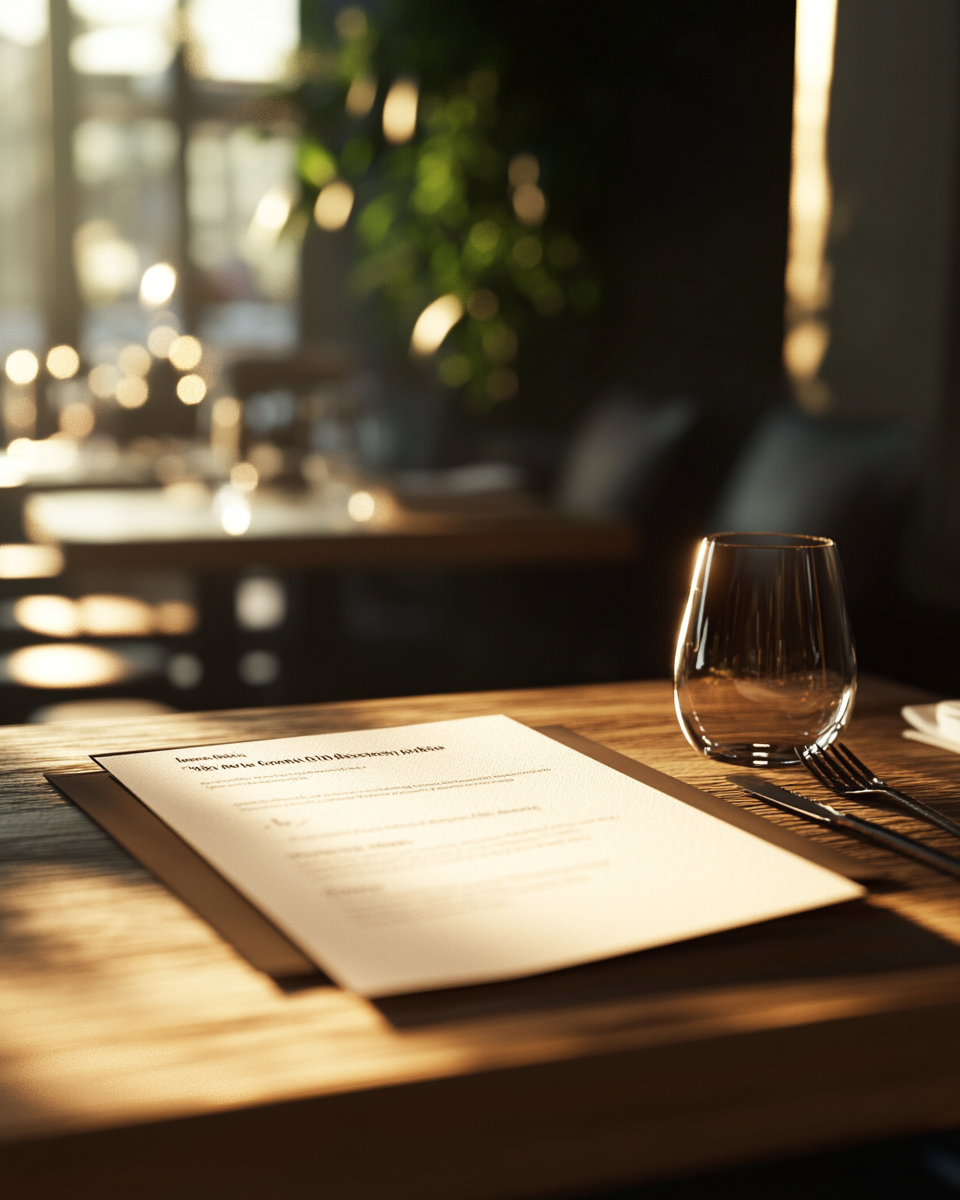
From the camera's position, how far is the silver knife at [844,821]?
1.92 ft

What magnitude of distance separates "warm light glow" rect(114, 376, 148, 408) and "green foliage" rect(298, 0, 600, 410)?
1.70 meters

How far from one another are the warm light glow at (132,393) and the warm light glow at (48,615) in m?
0.48

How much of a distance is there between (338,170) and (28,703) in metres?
3.10

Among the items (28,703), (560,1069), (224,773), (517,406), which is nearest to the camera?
(560,1069)

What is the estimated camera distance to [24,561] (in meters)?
2.54

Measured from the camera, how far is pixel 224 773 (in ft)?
2.22

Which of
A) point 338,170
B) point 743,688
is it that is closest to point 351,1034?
point 743,688

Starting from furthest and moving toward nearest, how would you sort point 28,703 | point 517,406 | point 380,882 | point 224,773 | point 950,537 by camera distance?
point 517,406
point 950,537
point 28,703
point 224,773
point 380,882

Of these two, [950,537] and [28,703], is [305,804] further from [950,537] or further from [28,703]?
[950,537]

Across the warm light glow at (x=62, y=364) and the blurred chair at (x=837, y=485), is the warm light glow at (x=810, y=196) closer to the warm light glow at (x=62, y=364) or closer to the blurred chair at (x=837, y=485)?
the blurred chair at (x=837, y=485)

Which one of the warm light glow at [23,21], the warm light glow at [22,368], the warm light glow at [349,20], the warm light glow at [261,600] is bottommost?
the warm light glow at [261,600]

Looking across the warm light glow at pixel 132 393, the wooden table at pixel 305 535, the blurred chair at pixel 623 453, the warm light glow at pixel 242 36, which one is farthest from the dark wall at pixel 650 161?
the warm light glow at pixel 242 36

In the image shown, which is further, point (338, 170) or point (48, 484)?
point (338, 170)

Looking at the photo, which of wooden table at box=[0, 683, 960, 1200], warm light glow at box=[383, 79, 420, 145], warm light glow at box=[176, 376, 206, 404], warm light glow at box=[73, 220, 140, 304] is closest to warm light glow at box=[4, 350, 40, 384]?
warm light glow at box=[176, 376, 206, 404]
